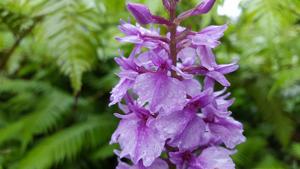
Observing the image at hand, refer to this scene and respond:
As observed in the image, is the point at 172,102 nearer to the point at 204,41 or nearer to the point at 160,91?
the point at 160,91

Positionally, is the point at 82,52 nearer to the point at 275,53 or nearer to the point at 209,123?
the point at 275,53

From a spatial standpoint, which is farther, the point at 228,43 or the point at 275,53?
the point at 228,43

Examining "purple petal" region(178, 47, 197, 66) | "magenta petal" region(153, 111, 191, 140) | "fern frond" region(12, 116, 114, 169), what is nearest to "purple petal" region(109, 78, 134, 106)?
"magenta petal" region(153, 111, 191, 140)

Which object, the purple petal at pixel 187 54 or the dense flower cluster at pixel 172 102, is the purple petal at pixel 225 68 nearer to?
the dense flower cluster at pixel 172 102

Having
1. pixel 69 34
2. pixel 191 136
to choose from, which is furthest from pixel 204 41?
pixel 69 34

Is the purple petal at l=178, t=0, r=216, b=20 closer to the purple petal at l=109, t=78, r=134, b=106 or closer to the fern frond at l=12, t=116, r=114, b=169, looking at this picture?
the purple petal at l=109, t=78, r=134, b=106

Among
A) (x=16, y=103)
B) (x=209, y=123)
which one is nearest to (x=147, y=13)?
(x=209, y=123)

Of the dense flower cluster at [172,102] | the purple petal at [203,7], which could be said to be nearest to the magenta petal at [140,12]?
the dense flower cluster at [172,102]
